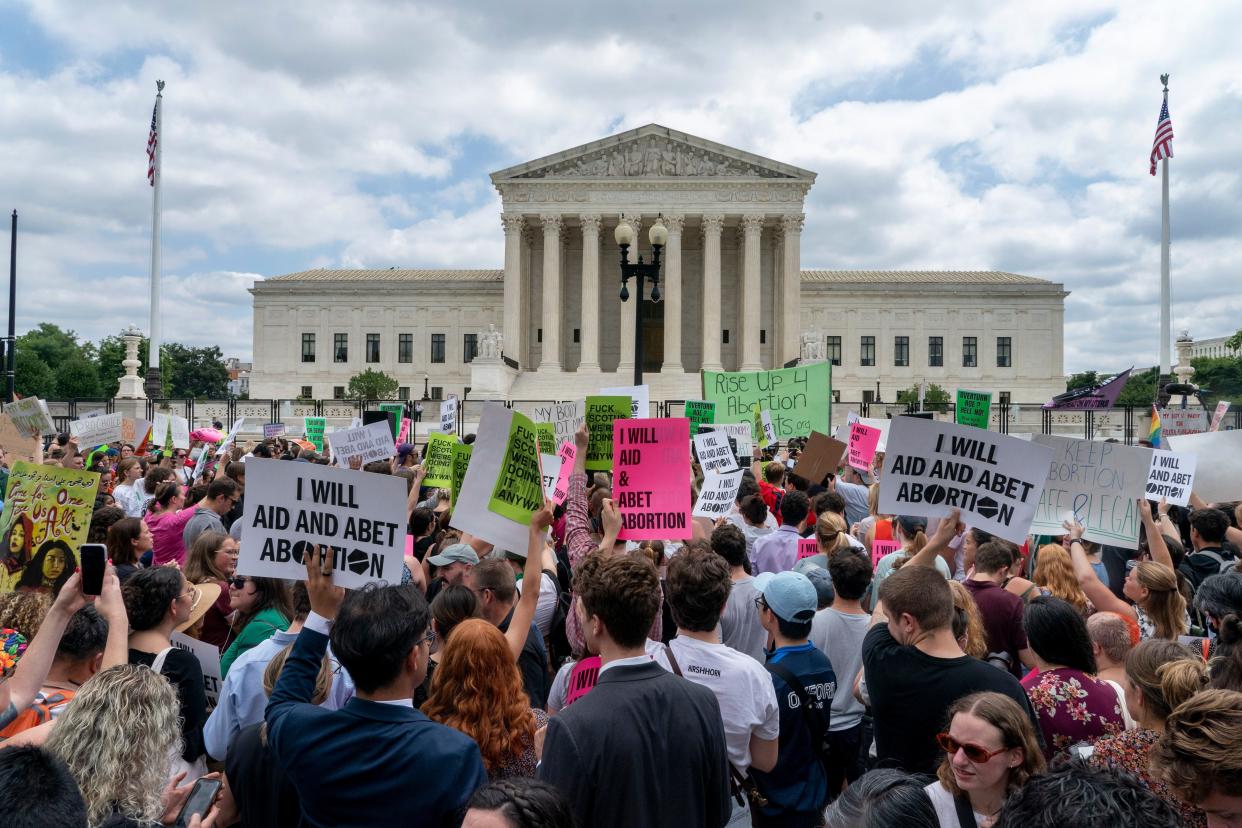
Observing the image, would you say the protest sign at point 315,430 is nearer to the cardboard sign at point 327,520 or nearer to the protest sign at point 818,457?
the protest sign at point 818,457

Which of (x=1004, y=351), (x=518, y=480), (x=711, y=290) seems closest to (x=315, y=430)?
(x=518, y=480)

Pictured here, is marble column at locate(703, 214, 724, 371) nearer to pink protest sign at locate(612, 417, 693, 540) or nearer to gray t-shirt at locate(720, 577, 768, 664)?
pink protest sign at locate(612, 417, 693, 540)

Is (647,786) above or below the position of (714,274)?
below

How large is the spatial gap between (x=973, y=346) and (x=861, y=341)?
8.64 meters

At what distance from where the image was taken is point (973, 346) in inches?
2741

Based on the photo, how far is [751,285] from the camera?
58250 mm

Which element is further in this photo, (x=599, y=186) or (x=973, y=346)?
(x=973, y=346)

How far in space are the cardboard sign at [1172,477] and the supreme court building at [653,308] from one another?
4580 centimetres

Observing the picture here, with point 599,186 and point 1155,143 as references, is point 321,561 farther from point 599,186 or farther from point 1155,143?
point 599,186

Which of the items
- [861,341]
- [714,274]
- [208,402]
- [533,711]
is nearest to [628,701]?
[533,711]

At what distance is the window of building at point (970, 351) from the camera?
228 feet

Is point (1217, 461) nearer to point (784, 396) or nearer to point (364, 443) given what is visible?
point (784, 396)

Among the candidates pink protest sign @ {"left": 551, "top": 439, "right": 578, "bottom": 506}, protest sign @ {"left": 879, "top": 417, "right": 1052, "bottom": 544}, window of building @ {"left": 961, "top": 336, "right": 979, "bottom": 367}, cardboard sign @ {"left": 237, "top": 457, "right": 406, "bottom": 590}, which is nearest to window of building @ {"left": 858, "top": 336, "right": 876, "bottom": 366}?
window of building @ {"left": 961, "top": 336, "right": 979, "bottom": 367}

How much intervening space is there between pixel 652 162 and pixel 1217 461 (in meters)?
52.0
